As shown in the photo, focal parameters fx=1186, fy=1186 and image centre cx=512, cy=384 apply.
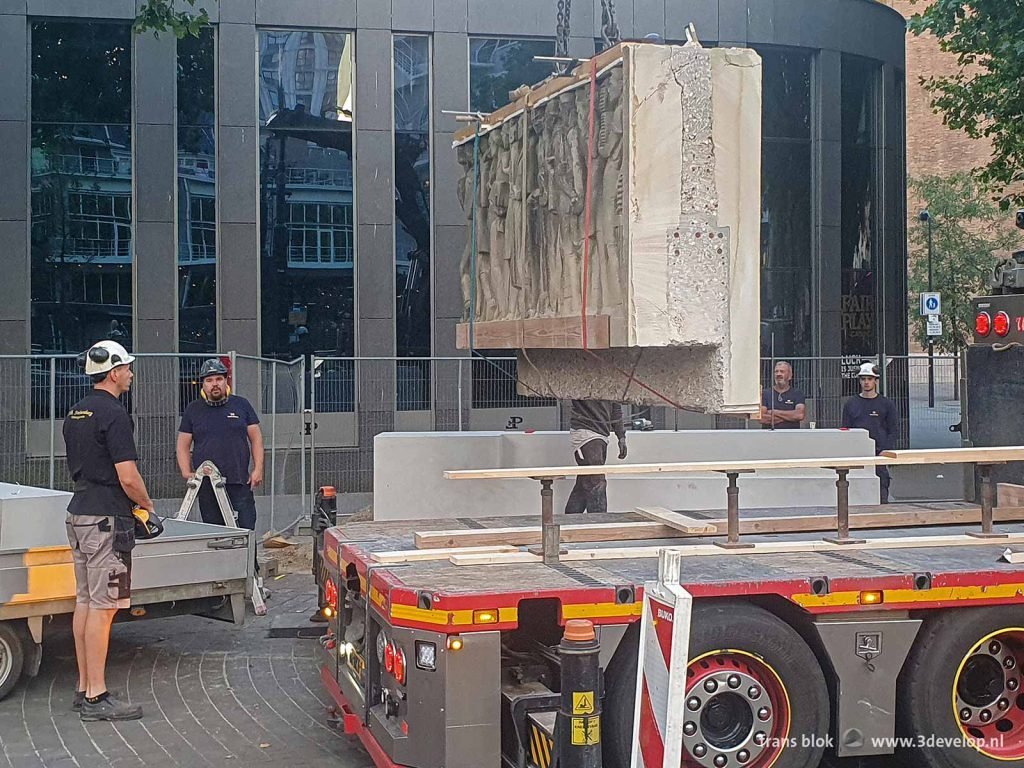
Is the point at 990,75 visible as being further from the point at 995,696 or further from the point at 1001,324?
the point at 995,696

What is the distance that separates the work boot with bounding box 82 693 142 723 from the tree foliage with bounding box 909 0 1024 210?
13.0 m

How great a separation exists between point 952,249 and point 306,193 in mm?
24833

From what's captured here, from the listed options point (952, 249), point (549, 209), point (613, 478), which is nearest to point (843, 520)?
point (549, 209)

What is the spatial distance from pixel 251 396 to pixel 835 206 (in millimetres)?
12014

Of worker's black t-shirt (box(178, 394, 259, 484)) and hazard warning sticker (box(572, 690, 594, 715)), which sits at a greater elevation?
worker's black t-shirt (box(178, 394, 259, 484))

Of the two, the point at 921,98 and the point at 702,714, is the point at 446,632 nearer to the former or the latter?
the point at 702,714

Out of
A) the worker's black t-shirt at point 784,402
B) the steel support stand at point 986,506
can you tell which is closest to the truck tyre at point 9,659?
the steel support stand at point 986,506

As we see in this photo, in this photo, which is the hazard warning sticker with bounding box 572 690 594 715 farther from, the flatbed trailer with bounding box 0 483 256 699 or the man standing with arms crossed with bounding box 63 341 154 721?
the flatbed trailer with bounding box 0 483 256 699

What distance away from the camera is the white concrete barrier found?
1094 cm

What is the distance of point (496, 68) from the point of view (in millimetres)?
18984

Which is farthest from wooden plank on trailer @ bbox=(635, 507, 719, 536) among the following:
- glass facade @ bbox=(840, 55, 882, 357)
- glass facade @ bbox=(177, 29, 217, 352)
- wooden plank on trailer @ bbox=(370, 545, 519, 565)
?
glass facade @ bbox=(840, 55, 882, 357)

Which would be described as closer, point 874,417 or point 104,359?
point 104,359

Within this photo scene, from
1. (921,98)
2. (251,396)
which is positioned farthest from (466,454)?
(921,98)

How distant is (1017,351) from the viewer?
737 cm
